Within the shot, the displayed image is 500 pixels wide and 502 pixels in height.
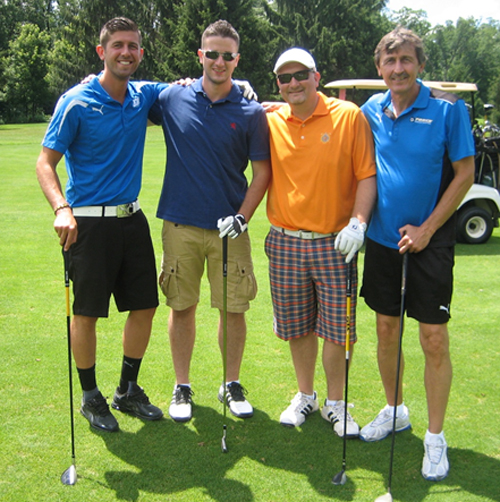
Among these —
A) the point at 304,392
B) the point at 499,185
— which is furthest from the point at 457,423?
the point at 499,185

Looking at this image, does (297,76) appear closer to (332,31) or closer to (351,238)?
(351,238)

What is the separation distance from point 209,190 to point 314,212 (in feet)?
2.25

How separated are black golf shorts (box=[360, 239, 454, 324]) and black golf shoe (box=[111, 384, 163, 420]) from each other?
1.55 metres

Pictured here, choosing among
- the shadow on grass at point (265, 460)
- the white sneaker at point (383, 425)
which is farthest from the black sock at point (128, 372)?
the white sneaker at point (383, 425)

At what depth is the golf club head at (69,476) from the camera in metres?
3.13

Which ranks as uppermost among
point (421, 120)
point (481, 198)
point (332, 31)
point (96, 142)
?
point (332, 31)

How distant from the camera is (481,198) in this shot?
29.9ft

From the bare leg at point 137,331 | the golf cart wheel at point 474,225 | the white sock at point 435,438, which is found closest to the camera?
the white sock at point 435,438

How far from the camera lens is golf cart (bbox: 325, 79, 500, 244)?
9.02 m

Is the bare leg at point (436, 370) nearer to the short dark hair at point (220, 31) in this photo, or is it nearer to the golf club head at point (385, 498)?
the golf club head at point (385, 498)

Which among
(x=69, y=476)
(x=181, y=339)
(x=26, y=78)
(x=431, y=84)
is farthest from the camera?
(x=26, y=78)

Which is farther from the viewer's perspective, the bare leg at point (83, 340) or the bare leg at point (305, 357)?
the bare leg at point (305, 357)

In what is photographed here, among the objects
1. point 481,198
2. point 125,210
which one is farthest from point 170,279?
point 481,198

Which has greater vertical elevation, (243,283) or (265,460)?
(243,283)
